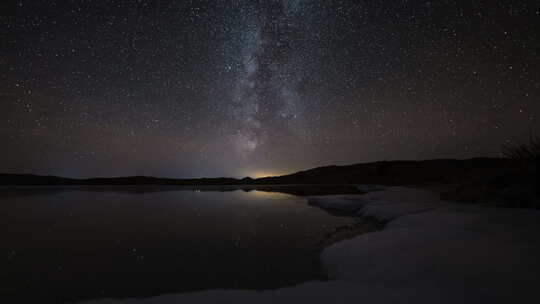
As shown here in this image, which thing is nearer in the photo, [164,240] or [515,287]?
[515,287]

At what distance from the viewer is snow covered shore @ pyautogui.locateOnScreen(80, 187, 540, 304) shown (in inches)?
85.7

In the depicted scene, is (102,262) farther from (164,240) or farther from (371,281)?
(371,281)

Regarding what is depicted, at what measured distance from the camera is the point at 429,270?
2691 millimetres

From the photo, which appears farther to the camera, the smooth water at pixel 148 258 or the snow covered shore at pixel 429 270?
the smooth water at pixel 148 258

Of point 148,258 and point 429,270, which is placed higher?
point 429,270

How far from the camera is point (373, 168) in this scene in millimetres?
70875

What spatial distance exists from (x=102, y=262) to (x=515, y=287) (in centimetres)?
550

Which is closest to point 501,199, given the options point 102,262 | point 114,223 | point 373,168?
point 102,262

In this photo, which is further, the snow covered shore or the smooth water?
the smooth water

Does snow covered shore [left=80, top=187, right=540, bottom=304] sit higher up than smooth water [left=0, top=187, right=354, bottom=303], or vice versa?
snow covered shore [left=80, top=187, right=540, bottom=304]

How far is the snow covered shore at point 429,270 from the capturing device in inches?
85.7

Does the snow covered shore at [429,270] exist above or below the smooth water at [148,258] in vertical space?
above

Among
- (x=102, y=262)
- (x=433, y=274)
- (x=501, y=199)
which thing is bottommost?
(x=102, y=262)

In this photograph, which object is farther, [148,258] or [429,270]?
[148,258]
